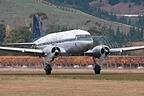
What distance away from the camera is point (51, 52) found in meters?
82.6

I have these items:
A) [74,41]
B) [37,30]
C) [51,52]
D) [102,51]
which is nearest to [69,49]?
[74,41]

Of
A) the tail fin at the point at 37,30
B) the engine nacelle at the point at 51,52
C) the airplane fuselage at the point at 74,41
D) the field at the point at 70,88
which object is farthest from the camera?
the tail fin at the point at 37,30

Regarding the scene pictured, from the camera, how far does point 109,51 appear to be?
83875 mm

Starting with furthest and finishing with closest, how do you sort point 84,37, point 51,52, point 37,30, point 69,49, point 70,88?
1. point 37,30
2. point 69,49
3. point 84,37
4. point 51,52
5. point 70,88

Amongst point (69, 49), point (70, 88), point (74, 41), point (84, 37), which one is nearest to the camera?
point (70, 88)

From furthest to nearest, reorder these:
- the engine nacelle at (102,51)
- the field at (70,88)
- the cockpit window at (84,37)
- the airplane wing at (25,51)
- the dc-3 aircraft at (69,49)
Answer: the cockpit window at (84,37)
the airplane wing at (25,51)
the engine nacelle at (102,51)
the dc-3 aircraft at (69,49)
the field at (70,88)

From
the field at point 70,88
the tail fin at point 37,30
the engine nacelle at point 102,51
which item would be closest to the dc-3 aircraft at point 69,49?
the engine nacelle at point 102,51

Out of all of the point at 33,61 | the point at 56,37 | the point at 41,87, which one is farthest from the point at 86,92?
the point at 33,61

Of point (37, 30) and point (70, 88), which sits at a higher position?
point (37, 30)

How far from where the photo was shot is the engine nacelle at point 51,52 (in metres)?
82.4

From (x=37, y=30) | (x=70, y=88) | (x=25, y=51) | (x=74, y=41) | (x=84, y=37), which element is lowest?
(x=70, y=88)

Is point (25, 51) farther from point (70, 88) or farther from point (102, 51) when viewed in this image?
point (70, 88)

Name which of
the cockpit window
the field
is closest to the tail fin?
the cockpit window

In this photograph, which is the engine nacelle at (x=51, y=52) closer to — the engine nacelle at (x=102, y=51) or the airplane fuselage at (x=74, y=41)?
the airplane fuselage at (x=74, y=41)
